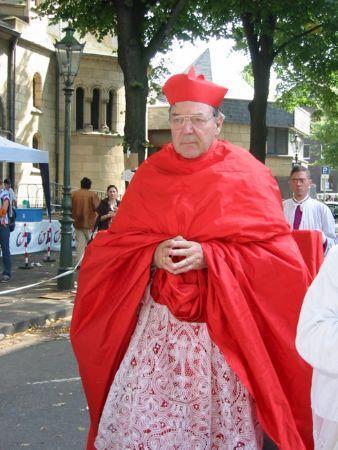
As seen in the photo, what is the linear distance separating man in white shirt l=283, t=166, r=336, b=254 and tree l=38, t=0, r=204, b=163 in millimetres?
6165

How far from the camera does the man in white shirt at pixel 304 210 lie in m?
7.43

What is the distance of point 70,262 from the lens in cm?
1259

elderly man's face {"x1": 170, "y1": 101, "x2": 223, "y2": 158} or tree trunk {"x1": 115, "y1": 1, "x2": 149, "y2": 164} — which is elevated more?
tree trunk {"x1": 115, "y1": 1, "x2": 149, "y2": 164}

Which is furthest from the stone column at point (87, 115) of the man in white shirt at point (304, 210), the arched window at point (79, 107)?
the man in white shirt at point (304, 210)

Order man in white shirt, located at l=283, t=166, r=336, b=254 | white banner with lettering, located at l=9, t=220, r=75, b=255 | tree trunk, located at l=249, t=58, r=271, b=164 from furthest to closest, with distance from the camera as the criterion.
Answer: tree trunk, located at l=249, t=58, r=271, b=164 < white banner with lettering, located at l=9, t=220, r=75, b=255 < man in white shirt, located at l=283, t=166, r=336, b=254

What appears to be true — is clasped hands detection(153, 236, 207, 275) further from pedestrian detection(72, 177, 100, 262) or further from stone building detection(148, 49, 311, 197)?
stone building detection(148, 49, 311, 197)

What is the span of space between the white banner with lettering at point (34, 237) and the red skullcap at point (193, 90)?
551 inches

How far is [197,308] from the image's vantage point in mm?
3129

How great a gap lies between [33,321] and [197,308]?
266 inches

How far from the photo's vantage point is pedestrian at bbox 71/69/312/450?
121 inches

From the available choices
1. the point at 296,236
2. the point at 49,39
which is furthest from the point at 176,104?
the point at 49,39

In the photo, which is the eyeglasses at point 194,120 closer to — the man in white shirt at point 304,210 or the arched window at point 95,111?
the man in white shirt at point 304,210

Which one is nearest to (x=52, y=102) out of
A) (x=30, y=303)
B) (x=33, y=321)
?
(x=30, y=303)

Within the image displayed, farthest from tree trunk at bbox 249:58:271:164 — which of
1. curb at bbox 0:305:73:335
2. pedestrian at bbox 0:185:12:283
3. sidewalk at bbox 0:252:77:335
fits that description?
curb at bbox 0:305:73:335
